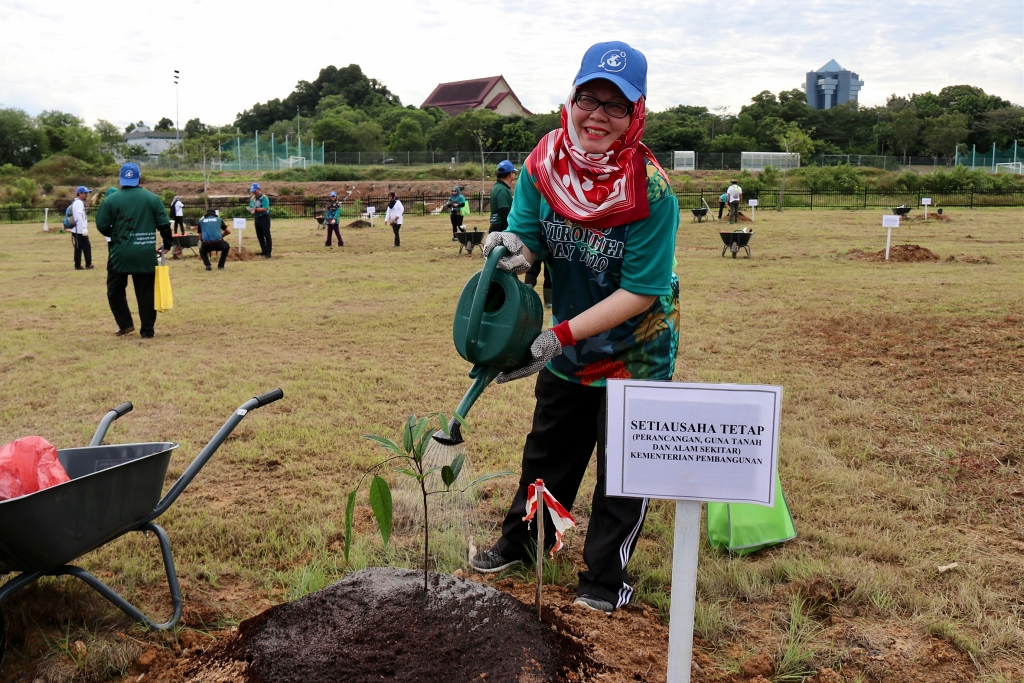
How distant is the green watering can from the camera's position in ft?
7.38

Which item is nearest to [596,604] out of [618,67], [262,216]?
[618,67]

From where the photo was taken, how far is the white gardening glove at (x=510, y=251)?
2.33 m

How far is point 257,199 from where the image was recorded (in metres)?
16.1

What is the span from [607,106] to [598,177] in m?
0.20

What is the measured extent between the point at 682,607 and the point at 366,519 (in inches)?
81.6

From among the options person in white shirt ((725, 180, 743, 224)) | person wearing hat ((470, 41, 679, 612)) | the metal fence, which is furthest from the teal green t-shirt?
the metal fence

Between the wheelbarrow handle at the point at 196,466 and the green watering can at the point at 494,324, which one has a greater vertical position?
the green watering can at the point at 494,324

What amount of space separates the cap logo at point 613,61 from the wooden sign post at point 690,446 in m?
0.93

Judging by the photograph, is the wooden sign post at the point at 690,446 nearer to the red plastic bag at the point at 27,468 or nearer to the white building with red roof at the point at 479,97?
the red plastic bag at the point at 27,468

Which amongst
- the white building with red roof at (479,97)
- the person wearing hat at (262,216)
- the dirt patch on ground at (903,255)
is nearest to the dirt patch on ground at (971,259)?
the dirt patch on ground at (903,255)

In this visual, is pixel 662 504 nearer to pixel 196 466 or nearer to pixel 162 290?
pixel 196 466

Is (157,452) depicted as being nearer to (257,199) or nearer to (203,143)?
(257,199)

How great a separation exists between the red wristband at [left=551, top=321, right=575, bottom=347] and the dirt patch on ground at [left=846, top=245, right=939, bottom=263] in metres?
13.4

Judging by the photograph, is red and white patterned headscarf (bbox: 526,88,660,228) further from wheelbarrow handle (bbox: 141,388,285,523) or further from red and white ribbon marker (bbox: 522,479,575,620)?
wheelbarrow handle (bbox: 141,388,285,523)
